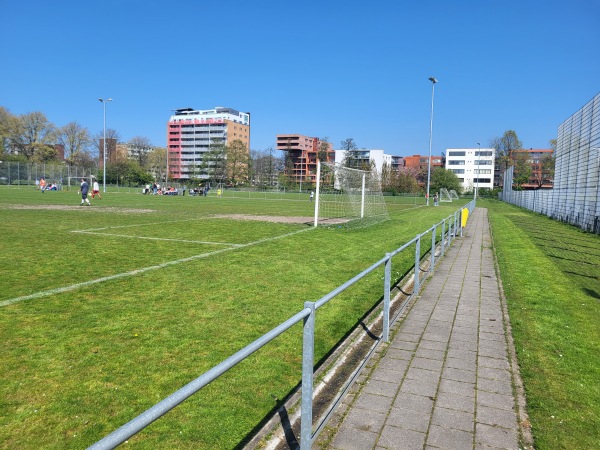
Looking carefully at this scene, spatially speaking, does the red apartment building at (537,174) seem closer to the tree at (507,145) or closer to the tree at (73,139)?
the tree at (507,145)

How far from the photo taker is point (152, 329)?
17.4 feet

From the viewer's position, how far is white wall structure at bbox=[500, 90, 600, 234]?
66.7 feet

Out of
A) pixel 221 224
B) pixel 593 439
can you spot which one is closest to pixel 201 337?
pixel 593 439

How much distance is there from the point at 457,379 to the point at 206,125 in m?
152

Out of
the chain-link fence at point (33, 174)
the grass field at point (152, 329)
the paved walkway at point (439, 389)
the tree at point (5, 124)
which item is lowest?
the paved walkway at point (439, 389)

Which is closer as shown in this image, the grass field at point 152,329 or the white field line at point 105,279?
the grass field at point 152,329

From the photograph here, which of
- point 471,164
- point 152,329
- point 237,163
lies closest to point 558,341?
point 152,329

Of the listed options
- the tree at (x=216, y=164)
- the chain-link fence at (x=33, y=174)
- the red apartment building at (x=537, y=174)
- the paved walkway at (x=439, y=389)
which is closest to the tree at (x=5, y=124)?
the chain-link fence at (x=33, y=174)

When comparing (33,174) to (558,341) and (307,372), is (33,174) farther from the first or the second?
(307,372)

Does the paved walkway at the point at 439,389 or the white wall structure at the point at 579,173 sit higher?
the white wall structure at the point at 579,173

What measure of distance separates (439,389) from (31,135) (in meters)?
96.2

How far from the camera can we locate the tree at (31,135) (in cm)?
8194

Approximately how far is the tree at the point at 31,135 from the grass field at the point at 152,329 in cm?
8317

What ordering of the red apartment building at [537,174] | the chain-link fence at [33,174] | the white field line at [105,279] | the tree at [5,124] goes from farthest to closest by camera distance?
the red apartment building at [537,174], the tree at [5,124], the chain-link fence at [33,174], the white field line at [105,279]
